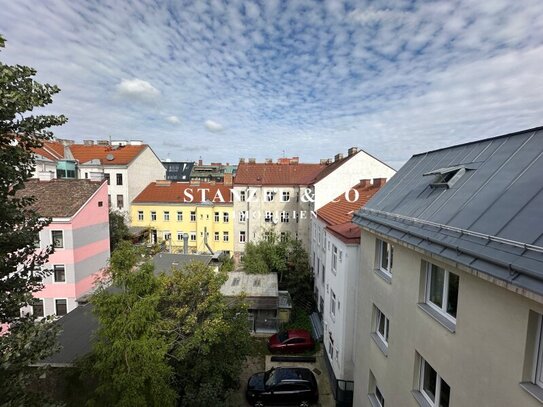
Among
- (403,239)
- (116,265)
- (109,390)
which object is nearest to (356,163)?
(403,239)

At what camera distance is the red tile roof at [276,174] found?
31.2 m

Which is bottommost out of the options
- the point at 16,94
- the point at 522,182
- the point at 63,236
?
the point at 63,236

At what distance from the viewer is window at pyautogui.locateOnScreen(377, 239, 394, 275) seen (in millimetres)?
8422

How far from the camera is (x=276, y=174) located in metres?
32.7

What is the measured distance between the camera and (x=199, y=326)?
30.5ft

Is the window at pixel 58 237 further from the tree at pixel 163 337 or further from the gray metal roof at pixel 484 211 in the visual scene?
the gray metal roof at pixel 484 211

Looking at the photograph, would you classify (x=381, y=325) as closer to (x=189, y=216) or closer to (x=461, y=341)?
(x=461, y=341)

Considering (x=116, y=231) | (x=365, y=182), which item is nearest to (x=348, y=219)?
(x=365, y=182)

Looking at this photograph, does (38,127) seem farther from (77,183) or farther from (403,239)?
(77,183)

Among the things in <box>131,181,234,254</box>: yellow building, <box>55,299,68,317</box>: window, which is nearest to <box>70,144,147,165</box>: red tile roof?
<box>131,181,234,254</box>: yellow building

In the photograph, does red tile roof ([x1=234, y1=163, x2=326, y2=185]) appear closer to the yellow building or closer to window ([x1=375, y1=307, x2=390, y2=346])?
the yellow building

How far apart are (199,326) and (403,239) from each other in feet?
22.8

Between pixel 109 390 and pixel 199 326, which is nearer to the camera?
pixel 109 390

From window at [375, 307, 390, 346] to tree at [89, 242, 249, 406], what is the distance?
4.60 m
